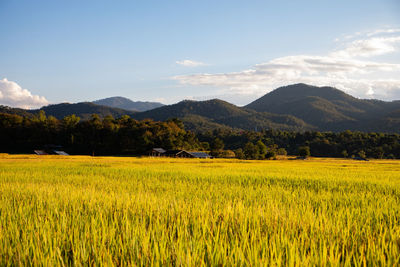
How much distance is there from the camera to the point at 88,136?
8938cm

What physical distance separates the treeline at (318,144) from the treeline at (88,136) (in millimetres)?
21629

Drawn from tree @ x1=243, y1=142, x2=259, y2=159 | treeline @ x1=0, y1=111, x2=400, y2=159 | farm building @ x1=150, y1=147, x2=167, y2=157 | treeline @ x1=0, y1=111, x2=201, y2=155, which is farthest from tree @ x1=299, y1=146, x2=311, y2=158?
farm building @ x1=150, y1=147, x2=167, y2=157

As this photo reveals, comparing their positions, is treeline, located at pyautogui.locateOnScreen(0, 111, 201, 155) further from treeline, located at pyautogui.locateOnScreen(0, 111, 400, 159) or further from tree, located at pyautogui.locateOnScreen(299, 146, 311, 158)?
tree, located at pyautogui.locateOnScreen(299, 146, 311, 158)

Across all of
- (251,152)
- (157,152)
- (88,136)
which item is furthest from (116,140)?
(251,152)

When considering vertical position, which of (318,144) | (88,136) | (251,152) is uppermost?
(88,136)

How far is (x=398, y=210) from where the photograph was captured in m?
5.03

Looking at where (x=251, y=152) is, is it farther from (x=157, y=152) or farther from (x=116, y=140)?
(x=116, y=140)

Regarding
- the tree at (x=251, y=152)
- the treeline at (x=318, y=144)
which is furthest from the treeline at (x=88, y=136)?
the tree at (x=251, y=152)

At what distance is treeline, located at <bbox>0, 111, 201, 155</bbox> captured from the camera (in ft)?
282

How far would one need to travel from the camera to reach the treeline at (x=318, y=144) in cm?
8956

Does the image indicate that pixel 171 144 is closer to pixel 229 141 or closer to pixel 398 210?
pixel 229 141

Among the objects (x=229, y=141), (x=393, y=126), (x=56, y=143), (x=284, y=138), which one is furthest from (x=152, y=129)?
(x=393, y=126)

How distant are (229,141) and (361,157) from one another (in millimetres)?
53757

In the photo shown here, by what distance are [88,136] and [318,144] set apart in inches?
3573
